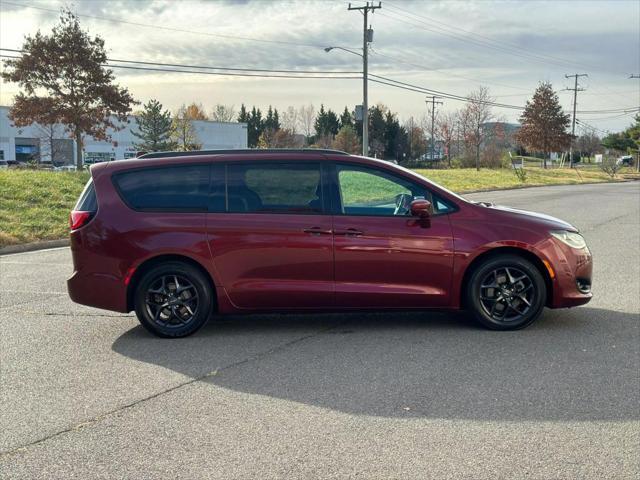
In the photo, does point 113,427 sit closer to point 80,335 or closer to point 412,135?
point 80,335

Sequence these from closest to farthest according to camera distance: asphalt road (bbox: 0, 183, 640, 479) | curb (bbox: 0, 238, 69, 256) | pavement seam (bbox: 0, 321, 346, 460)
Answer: asphalt road (bbox: 0, 183, 640, 479) → pavement seam (bbox: 0, 321, 346, 460) → curb (bbox: 0, 238, 69, 256)

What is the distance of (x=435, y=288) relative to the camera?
237 inches

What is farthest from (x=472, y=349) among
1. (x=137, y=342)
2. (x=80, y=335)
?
(x=80, y=335)

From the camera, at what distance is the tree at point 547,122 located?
69.0 metres

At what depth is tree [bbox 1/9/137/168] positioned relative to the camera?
30.4 m

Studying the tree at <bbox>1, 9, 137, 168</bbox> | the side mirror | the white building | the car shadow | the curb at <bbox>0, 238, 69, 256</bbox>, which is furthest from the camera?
the white building

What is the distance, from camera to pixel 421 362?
5.20 m

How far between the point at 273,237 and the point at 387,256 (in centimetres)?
107

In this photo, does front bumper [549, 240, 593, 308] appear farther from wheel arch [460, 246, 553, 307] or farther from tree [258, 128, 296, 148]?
tree [258, 128, 296, 148]

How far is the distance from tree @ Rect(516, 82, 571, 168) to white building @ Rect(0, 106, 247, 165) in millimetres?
43183

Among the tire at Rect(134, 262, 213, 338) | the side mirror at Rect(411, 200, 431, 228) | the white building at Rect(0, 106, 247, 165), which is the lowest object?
the tire at Rect(134, 262, 213, 338)

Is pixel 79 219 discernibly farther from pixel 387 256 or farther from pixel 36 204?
pixel 36 204

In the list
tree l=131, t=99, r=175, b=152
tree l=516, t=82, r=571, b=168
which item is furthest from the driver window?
tree l=516, t=82, r=571, b=168

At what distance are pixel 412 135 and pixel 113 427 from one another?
102224 mm
